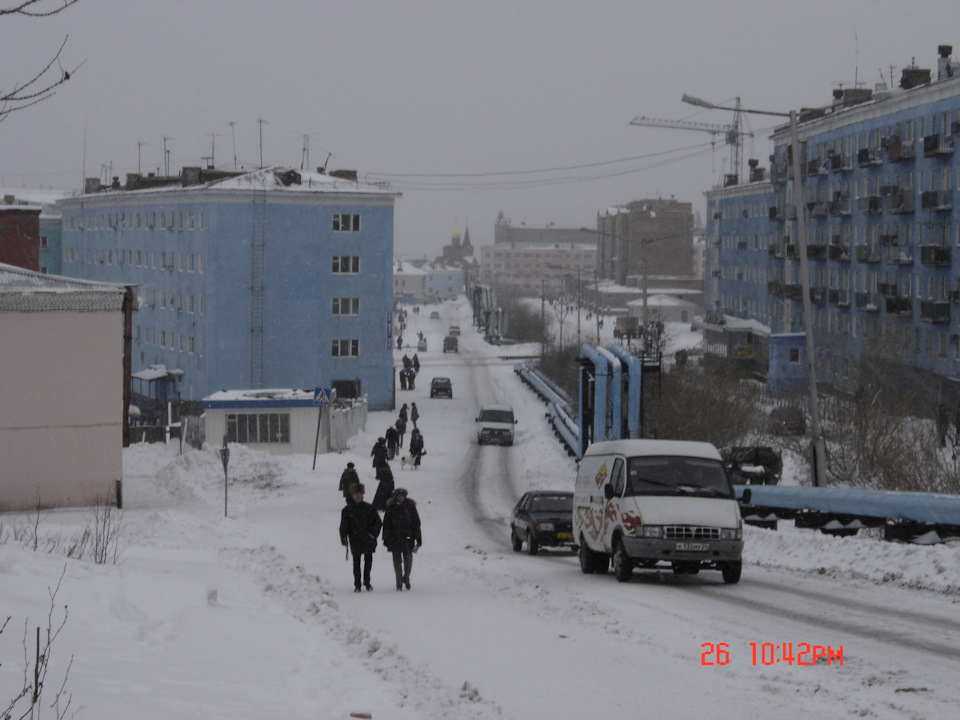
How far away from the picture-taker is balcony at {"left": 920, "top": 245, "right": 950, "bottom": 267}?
59438 millimetres

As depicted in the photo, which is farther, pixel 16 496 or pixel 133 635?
pixel 16 496

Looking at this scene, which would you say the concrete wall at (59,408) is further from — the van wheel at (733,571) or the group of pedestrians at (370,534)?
the van wheel at (733,571)

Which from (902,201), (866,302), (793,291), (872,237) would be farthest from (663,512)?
(793,291)

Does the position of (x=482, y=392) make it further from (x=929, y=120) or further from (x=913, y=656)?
(x=913, y=656)

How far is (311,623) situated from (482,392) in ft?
234

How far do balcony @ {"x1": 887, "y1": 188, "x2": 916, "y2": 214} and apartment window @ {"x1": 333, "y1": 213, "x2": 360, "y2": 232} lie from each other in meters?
29.3

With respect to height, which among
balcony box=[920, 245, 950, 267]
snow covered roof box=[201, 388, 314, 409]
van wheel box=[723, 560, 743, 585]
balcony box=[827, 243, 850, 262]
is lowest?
snow covered roof box=[201, 388, 314, 409]

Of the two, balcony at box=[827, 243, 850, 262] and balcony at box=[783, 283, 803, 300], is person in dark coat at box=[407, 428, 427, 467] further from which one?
balcony at box=[783, 283, 803, 300]

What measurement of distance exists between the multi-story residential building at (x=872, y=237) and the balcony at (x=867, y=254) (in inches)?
4.9

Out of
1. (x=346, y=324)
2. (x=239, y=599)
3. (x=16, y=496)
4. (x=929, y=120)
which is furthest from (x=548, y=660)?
(x=346, y=324)

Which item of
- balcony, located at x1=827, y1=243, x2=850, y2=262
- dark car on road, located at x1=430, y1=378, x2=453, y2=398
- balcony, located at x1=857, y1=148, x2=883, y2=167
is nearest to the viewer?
balcony, located at x1=857, y1=148, x2=883, y2=167

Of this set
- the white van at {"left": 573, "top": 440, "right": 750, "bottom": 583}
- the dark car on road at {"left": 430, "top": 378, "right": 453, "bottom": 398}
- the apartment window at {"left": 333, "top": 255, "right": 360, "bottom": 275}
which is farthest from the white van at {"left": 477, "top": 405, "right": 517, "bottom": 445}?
the white van at {"left": 573, "top": 440, "right": 750, "bottom": 583}

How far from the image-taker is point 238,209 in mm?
70312

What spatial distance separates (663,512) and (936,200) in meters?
48.8
